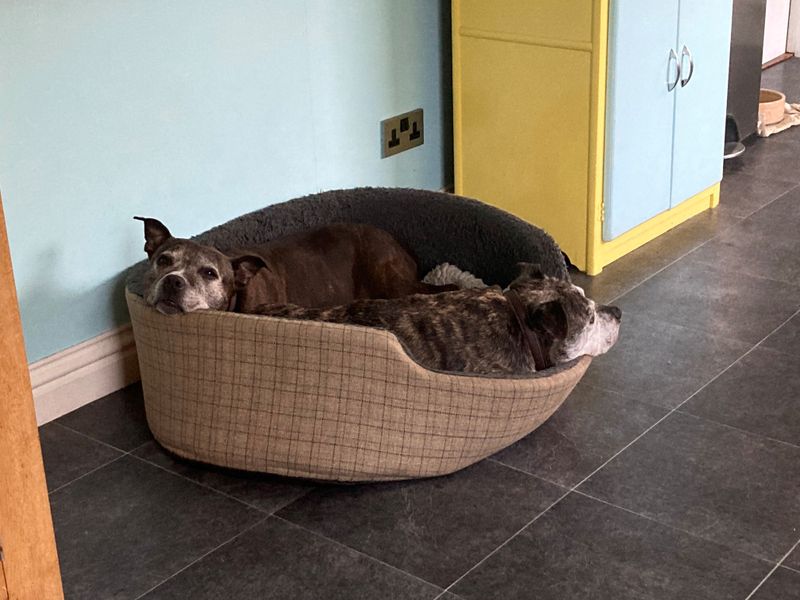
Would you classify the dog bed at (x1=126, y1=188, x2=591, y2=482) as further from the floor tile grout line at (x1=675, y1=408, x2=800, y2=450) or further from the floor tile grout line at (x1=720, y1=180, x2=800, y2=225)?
the floor tile grout line at (x1=720, y1=180, x2=800, y2=225)

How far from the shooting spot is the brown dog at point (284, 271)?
2771 millimetres

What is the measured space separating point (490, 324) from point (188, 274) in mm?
711

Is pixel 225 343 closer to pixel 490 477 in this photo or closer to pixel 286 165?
pixel 490 477

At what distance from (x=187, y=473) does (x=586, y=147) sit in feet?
5.43

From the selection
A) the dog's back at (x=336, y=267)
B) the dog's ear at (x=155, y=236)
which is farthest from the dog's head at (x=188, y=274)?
the dog's back at (x=336, y=267)

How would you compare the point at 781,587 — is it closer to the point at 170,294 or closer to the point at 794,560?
the point at 794,560

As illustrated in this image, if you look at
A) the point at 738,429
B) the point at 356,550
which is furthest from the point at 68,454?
the point at 738,429

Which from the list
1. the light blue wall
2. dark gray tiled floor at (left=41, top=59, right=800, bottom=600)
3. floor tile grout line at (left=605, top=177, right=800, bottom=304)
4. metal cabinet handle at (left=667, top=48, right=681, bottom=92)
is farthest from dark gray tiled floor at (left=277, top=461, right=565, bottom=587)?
metal cabinet handle at (left=667, top=48, right=681, bottom=92)

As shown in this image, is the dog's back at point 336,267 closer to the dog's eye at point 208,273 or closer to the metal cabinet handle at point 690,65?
the dog's eye at point 208,273

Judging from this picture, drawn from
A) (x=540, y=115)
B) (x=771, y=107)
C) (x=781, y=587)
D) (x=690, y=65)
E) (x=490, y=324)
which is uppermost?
(x=690, y=65)

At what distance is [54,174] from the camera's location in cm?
294

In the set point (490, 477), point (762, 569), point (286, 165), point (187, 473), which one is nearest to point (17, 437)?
point (187, 473)

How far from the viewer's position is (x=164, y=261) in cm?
283

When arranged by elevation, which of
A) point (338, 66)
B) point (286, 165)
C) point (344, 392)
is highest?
point (338, 66)
